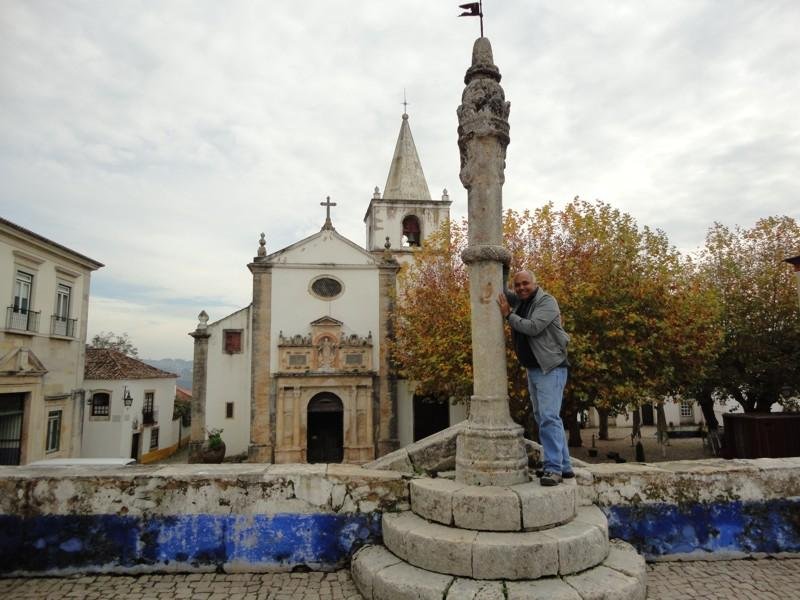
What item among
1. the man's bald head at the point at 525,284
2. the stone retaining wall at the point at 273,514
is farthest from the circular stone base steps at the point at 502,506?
the man's bald head at the point at 525,284

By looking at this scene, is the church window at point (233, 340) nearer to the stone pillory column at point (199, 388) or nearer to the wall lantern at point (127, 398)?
the stone pillory column at point (199, 388)

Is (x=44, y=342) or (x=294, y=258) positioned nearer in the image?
(x=44, y=342)

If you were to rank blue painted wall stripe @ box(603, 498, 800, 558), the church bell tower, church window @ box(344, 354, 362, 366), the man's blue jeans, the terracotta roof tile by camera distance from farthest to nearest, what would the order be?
the church bell tower
the terracotta roof tile
church window @ box(344, 354, 362, 366)
blue painted wall stripe @ box(603, 498, 800, 558)
the man's blue jeans

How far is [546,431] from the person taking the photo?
Result: 13.4 ft

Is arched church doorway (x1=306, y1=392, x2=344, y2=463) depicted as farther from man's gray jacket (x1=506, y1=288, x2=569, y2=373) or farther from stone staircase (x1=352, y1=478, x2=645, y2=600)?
man's gray jacket (x1=506, y1=288, x2=569, y2=373)

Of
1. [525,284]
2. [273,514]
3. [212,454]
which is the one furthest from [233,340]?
[525,284]

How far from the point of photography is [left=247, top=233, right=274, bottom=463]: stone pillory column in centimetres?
2039

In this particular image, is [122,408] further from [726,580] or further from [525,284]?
[726,580]

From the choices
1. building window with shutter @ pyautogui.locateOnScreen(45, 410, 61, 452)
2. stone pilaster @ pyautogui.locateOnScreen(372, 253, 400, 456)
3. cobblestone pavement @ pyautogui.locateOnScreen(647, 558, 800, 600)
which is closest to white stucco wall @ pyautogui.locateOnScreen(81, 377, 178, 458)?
building window with shutter @ pyautogui.locateOnScreen(45, 410, 61, 452)

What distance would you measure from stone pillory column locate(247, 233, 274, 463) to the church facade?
4cm

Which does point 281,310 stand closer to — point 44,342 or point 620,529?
point 44,342

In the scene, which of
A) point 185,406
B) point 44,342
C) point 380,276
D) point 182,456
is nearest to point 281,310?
point 380,276

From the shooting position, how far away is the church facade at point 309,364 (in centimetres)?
2083

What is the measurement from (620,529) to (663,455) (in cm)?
2031
